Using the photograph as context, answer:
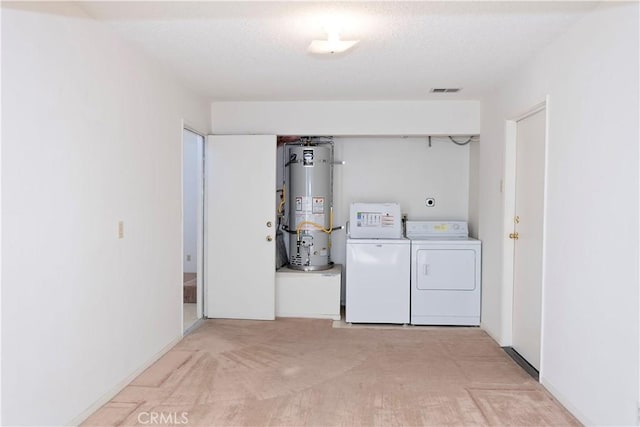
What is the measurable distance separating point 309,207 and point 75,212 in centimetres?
281

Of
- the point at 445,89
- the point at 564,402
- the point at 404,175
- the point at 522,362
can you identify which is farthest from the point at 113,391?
the point at 404,175

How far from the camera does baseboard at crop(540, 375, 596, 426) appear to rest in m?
2.39

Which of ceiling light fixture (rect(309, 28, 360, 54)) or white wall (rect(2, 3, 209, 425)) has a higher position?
ceiling light fixture (rect(309, 28, 360, 54))

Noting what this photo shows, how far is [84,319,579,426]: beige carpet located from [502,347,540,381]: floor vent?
5 cm

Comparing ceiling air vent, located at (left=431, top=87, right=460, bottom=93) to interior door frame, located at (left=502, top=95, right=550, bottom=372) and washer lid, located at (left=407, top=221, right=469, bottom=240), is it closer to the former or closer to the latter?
interior door frame, located at (left=502, top=95, right=550, bottom=372)

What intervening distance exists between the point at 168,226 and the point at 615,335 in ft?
10.2

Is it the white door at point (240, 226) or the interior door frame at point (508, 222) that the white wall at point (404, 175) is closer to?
the white door at point (240, 226)

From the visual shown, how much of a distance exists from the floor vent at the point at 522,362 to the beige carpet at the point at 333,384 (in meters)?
0.05

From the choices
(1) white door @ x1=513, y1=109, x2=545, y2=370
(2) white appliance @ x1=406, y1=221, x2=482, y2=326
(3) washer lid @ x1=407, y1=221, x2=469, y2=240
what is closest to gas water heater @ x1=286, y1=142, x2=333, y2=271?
(3) washer lid @ x1=407, y1=221, x2=469, y2=240

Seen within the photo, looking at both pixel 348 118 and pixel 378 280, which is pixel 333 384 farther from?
pixel 348 118

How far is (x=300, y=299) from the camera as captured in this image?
468cm

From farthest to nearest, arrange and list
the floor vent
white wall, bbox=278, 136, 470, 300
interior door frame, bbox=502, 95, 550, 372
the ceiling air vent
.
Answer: white wall, bbox=278, 136, 470, 300 → the ceiling air vent → interior door frame, bbox=502, 95, 550, 372 → the floor vent

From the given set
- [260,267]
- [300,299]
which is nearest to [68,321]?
[260,267]

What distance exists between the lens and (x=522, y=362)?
3.37 m
